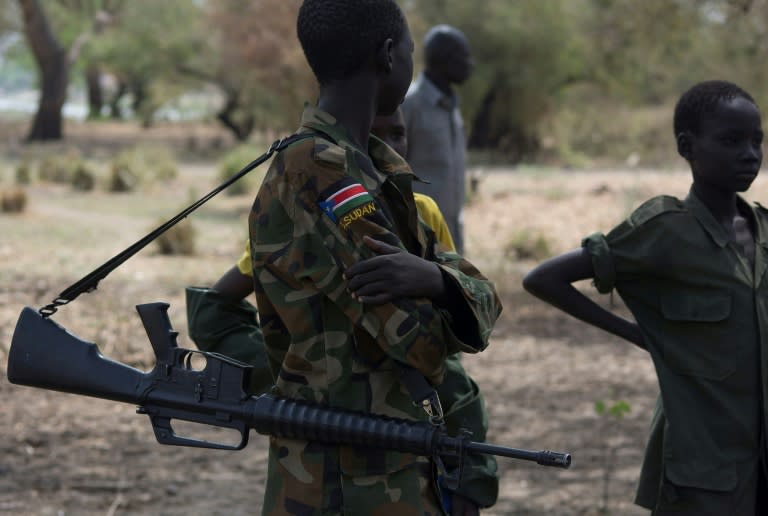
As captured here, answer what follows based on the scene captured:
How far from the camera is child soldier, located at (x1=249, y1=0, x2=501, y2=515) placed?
184 centimetres

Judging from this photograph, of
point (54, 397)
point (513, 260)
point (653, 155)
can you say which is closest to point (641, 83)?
point (653, 155)

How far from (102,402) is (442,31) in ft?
8.92

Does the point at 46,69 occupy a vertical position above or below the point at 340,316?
above

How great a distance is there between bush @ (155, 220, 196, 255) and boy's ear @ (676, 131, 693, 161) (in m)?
8.38

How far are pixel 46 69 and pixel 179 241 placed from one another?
63.8ft

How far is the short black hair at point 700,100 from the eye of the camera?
2.88 meters

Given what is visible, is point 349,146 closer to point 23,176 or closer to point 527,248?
point 527,248

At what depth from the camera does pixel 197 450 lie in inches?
213

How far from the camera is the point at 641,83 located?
26.4 meters

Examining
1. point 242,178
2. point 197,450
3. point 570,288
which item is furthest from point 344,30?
point 242,178

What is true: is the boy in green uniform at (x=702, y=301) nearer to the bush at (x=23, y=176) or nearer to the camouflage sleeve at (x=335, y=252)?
the camouflage sleeve at (x=335, y=252)

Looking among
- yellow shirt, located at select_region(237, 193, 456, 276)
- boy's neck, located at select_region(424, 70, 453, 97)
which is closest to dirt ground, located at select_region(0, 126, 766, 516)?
yellow shirt, located at select_region(237, 193, 456, 276)

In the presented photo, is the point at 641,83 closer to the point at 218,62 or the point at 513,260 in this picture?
the point at 218,62

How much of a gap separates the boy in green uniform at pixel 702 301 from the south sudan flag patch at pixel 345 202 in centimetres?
120
